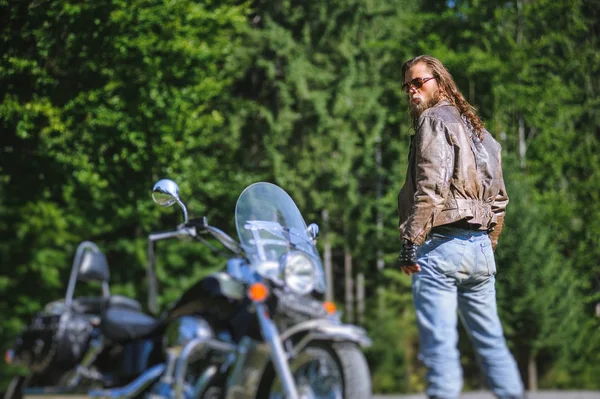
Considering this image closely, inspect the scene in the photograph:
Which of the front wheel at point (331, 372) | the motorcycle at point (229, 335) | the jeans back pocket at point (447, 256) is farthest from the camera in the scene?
the front wheel at point (331, 372)

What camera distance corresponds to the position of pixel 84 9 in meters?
6.34

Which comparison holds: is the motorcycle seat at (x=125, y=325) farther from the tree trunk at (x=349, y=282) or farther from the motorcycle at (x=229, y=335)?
the tree trunk at (x=349, y=282)

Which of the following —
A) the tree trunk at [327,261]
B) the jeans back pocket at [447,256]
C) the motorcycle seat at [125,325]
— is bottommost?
the tree trunk at [327,261]

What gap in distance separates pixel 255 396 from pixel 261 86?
1115 cm

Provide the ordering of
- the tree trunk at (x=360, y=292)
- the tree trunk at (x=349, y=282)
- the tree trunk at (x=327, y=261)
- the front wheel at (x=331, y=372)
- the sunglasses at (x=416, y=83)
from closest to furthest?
the sunglasses at (x=416, y=83) → the front wheel at (x=331, y=372) → the tree trunk at (x=360, y=292) → the tree trunk at (x=327, y=261) → the tree trunk at (x=349, y=282)

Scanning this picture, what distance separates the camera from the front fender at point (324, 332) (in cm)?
452

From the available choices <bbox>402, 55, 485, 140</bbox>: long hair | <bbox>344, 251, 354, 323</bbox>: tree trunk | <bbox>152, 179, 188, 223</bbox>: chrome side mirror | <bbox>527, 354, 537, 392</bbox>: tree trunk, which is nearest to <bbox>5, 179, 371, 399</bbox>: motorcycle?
<bbox>152, 179, 188, 223</bbox>: chrome side mirror

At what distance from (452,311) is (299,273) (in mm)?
1026

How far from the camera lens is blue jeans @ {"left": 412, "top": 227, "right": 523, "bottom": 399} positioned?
355cm

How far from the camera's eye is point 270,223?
4258 millimetres

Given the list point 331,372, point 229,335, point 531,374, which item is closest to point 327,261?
point 531,374

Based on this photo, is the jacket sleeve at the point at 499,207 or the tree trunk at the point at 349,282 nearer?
the jacket sleeve at the point at 499,207

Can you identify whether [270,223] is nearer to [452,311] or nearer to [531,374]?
[452,311]

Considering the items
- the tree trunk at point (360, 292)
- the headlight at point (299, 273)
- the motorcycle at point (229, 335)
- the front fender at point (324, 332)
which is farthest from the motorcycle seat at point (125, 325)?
the tree trunk at point (360, 292)
